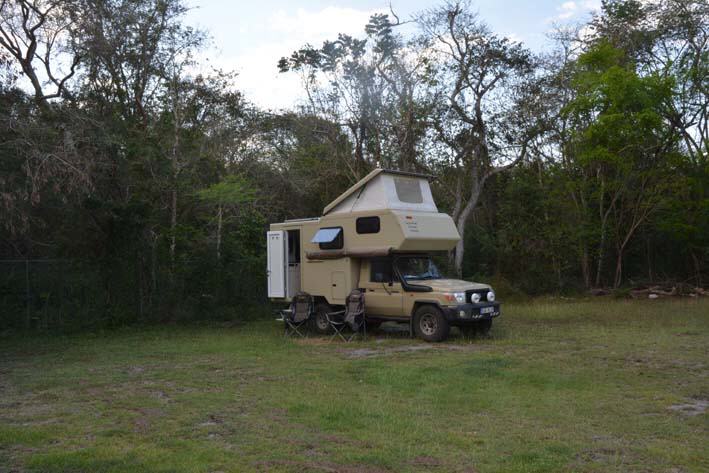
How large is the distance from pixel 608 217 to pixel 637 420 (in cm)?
2168

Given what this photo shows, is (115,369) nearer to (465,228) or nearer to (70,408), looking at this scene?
(70,408)

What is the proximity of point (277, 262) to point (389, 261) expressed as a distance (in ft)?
10.4

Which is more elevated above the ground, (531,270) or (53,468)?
(531,270)

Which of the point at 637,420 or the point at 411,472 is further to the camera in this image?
the point at 637,420

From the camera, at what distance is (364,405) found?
7.38 meters

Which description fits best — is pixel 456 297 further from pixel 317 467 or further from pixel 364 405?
pixel 317 467

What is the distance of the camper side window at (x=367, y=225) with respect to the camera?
13844 millimetres

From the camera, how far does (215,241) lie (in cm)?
1923

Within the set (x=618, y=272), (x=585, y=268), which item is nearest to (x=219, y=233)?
(x=585, y=268)

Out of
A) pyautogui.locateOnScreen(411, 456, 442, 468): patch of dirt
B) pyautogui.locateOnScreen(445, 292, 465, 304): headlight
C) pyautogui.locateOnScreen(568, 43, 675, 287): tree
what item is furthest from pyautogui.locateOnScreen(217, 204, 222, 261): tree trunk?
pyautogui.locateOnScreen(411, 456, 442, 468): patch of dirt

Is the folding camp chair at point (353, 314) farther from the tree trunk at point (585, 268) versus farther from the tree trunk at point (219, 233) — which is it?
the tree trunk at point (585, 268)

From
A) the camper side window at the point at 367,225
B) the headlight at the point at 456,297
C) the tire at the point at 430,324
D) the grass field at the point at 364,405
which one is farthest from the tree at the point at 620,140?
the tire at the point at 430,324

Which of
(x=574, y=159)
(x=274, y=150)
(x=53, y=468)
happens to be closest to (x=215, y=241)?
(x=274, y=150)

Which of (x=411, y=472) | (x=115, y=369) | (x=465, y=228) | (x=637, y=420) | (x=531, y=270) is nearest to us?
(x=411, y=472)
